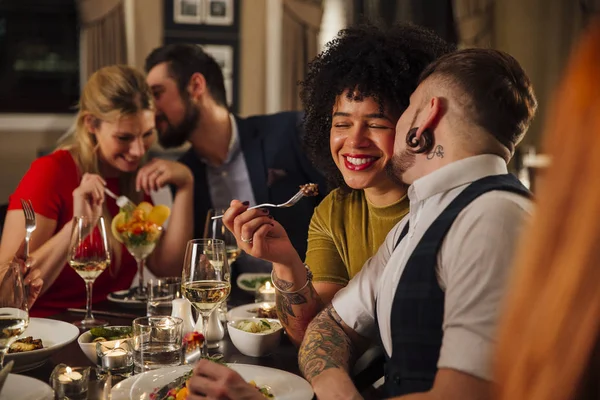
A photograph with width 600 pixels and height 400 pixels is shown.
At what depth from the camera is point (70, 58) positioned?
520 centimetres

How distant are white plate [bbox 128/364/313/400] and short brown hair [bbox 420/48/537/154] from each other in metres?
0.58

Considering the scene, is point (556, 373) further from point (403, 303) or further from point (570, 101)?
point (403, 303)

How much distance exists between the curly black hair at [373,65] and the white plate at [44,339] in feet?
2.65

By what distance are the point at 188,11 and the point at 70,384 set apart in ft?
14.8

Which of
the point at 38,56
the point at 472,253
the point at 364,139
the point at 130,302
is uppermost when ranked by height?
the point at 38,56

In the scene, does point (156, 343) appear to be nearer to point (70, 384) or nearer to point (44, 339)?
point (70, 384)

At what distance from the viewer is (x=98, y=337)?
1468mm

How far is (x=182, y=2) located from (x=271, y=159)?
8.97ft

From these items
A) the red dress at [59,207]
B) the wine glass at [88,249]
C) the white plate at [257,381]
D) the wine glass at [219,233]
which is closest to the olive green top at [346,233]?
the wine glass at [219,233]

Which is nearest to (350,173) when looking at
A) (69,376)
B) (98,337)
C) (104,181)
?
(98,337)

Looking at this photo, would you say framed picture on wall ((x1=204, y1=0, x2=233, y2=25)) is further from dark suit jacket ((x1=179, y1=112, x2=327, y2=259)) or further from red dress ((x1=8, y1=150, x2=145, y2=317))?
red dress ((x1=8, y1=150, x2=145, y2=317))

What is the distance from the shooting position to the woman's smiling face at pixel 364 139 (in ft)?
5.38

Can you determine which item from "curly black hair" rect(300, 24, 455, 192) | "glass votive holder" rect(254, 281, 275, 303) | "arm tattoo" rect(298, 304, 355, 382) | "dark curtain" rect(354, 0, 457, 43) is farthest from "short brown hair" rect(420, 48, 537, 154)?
"dark curtain" rect(354, 0, 457, 43)

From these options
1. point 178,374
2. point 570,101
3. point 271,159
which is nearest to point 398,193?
point 178,374
